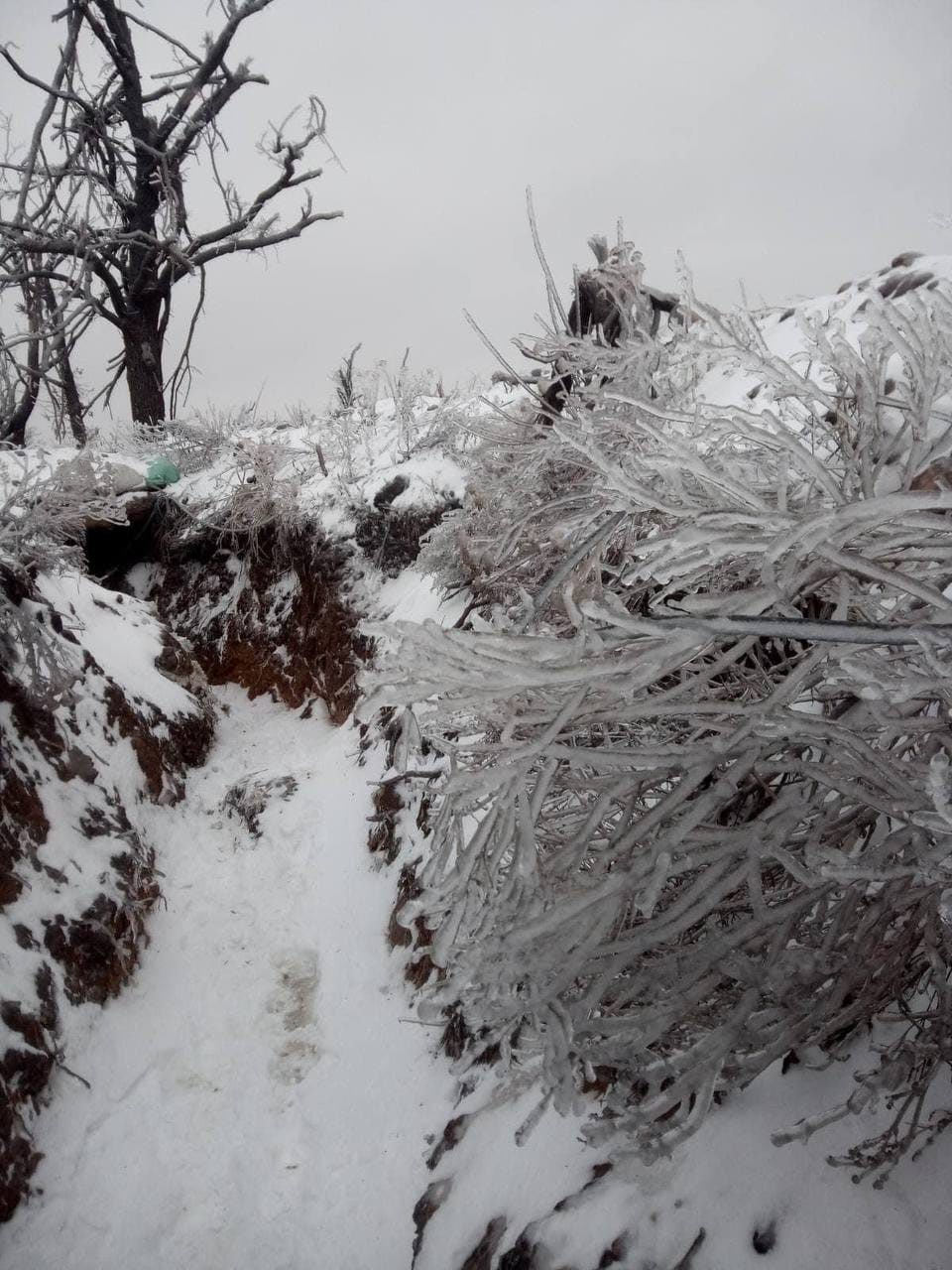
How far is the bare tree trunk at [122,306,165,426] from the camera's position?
1015cm

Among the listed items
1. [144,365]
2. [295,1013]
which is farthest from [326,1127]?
[144,365]

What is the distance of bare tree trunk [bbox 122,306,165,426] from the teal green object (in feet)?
4.93

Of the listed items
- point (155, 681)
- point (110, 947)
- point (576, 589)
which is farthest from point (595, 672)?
point (155, 681)

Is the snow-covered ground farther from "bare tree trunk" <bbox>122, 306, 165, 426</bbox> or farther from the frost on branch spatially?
"bare tree trunk" <bbox>122, 306, 165, 426</bbox>

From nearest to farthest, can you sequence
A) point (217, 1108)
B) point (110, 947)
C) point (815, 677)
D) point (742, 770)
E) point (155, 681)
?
point (742, 770) < point (815, 677) < point (217, 1108) < point (110, 947) < point (155, 681)

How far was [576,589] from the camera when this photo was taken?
5.78 ft

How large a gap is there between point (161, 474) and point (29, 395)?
178cm

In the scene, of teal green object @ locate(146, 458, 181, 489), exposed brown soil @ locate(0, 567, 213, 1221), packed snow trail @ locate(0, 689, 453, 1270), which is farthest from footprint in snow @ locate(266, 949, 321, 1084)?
teal green object @ locate(146, 458, 181, 489)

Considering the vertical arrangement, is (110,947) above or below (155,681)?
below

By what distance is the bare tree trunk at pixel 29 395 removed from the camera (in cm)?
779

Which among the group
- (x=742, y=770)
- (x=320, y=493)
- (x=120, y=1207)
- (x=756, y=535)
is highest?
(x=320, y=493)

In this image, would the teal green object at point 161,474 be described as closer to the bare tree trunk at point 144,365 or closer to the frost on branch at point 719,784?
the bare tree trunk at point 144,365

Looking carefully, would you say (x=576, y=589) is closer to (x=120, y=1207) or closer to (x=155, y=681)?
(x=120, y=1207)

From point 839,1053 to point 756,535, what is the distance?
1.63m
